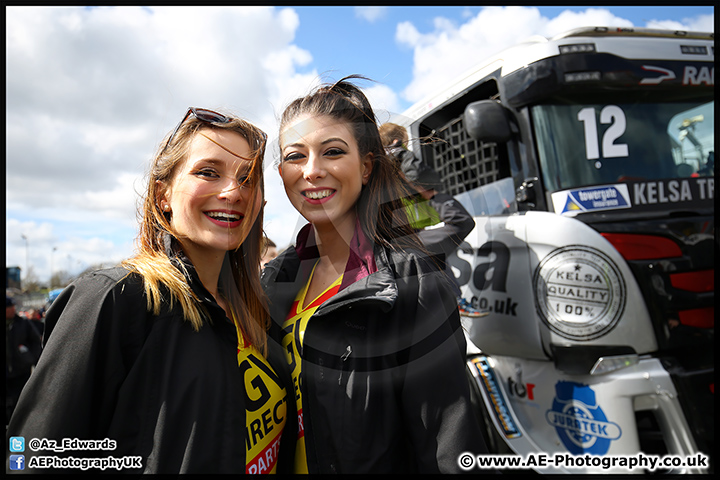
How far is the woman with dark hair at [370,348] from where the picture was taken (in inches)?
57.6

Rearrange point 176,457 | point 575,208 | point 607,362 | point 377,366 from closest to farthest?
point 176,457 < point 377,366 < point 607,362 < point 575,208

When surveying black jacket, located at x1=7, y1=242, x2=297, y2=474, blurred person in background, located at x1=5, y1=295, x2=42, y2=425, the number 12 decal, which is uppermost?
the number 12 decal

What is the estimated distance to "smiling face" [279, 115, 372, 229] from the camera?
175cm

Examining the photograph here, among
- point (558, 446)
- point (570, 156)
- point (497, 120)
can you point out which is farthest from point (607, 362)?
point (497, 120)

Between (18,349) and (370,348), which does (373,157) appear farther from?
(18,349)

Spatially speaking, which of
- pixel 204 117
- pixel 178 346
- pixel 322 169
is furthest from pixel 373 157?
pixel 178 346

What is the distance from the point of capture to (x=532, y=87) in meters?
2.86

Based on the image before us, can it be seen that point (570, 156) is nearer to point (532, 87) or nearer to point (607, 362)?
point (532, 87)

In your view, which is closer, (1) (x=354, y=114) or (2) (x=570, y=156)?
(1) (x=354, y=114)

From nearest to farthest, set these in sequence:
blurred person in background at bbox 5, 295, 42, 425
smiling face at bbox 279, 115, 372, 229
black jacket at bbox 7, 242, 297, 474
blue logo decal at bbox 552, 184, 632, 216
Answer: black jacket at bbox 7, 242, 297, 474, smiling face at bbox 279, 115, 372, 229, blue logo decal at bbox 552, 184, 632, 216, blurred person in background at bbox 5, 295, 42, 425

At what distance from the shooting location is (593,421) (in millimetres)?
2576

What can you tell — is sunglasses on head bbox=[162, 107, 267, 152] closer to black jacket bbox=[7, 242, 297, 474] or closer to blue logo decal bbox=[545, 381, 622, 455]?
black jacket bbox=[7, 242, 297, 474]

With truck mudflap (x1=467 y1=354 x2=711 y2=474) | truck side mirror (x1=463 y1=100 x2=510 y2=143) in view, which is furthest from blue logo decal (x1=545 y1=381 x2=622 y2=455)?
truck side mirror (x1=463 y1=100 x2=510 y2=143)

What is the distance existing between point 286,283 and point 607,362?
6.49ft
